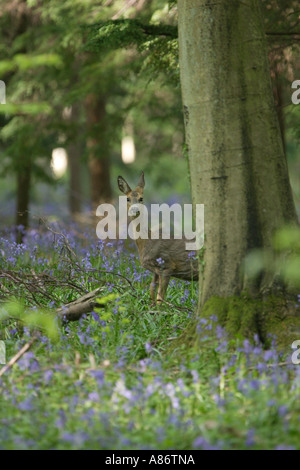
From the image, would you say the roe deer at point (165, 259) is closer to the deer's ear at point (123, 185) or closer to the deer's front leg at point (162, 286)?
the deer's front leg at point (162, 286)

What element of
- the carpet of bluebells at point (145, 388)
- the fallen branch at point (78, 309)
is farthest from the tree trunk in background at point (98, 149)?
the fallen branch at point (78, 309)

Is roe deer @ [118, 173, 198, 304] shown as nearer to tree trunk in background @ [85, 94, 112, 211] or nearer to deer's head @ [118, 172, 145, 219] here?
deer's head @ [118, 172, 145, 219]

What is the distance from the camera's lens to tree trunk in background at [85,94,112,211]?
14.3 m

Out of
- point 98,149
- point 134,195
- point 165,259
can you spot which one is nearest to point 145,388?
point 165,259

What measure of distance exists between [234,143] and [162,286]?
276 cm

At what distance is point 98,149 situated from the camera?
1435 cm

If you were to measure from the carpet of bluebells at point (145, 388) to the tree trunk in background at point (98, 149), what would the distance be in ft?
26.4

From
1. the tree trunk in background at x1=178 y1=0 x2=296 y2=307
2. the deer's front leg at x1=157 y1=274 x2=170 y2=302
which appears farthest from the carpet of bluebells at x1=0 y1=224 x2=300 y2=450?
the tree trunk in background at x1=178 y1=0 x2=296 y2=307

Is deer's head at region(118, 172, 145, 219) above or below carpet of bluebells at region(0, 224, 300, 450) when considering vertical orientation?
above

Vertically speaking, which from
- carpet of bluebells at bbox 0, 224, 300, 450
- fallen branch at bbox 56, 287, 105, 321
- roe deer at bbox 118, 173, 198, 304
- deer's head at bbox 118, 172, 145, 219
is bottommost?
carpet of bluebells at bbox 0, 224, 300, 450

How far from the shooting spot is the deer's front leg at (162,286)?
24.2 ft

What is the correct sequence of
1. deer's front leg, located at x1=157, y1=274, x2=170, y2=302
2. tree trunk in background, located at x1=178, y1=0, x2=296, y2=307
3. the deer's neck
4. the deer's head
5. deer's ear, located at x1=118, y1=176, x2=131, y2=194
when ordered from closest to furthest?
tree trunk in background, located at x1=178, y1=0, x2=296, y2=307 → deer's front leg, located at x1=157, y1=274, x2=170, y2=302 → the deer's neck → the deer's head → deer's ear, located at x1=118, y1=176, x2=131, y2=194

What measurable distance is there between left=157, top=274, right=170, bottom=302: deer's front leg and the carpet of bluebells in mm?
581

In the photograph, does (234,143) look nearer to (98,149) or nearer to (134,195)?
(134,195)
